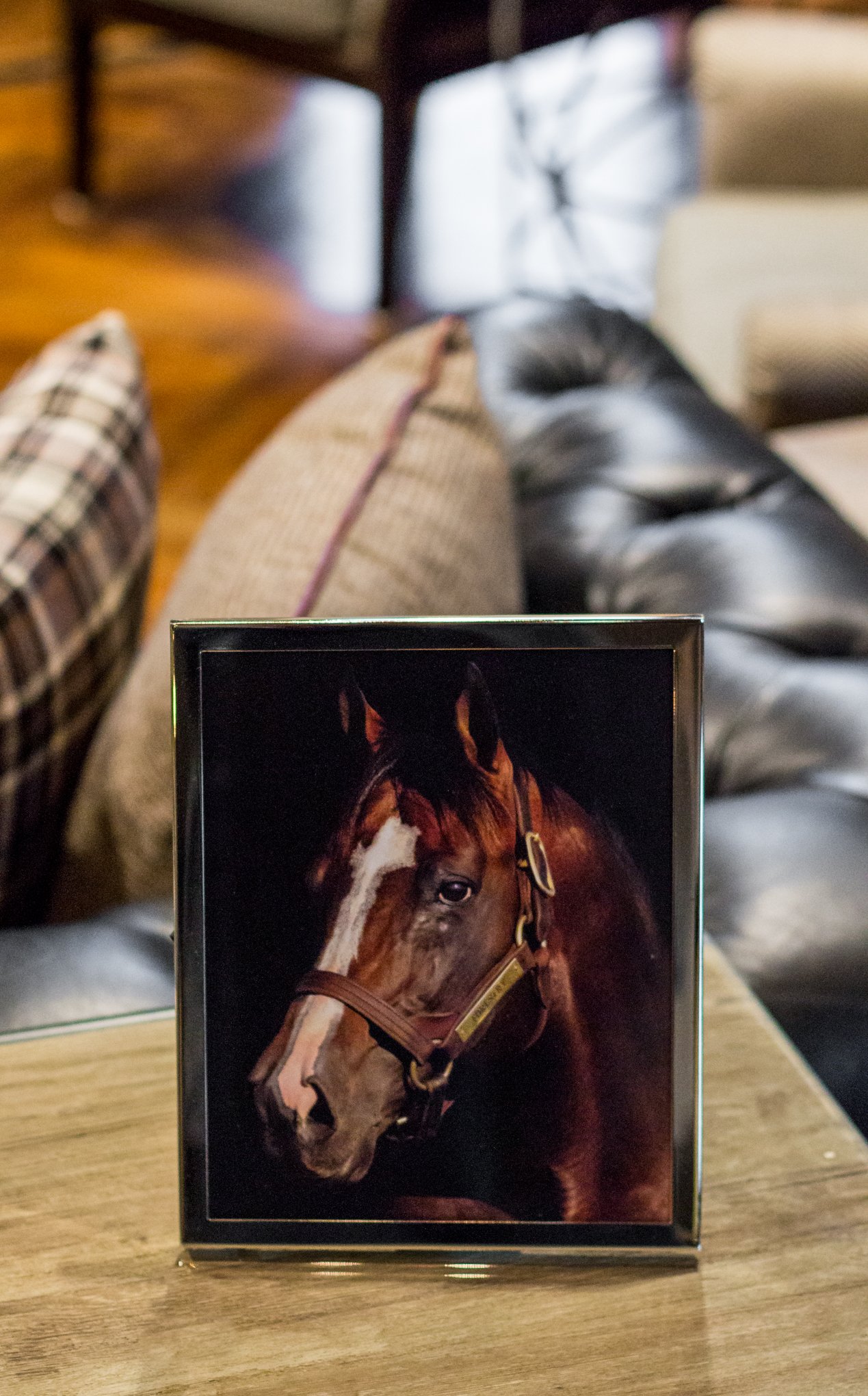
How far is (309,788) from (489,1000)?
0.07 metres

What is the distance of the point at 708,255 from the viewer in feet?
5.33

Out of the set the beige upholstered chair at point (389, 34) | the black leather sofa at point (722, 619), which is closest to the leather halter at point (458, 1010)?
the black leather sofa at point (722, 619)

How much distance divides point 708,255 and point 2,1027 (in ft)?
4.57

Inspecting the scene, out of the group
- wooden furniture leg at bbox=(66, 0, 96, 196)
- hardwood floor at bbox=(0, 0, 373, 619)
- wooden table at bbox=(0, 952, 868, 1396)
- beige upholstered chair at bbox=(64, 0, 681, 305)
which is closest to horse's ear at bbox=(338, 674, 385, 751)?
wooden table at bbox=(0, 952, 868, 1396)

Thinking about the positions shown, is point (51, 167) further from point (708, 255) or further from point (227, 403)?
point (708, 255)

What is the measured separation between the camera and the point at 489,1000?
1.23 ft

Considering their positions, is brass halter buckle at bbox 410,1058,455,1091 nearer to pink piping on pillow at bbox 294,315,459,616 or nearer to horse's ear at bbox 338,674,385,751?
horse's ear at bbox 338,674,385,751

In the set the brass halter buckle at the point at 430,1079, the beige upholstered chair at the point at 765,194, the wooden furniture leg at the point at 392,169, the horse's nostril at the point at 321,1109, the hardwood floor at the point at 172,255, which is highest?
the brass halter buckle at the point at 430,1079

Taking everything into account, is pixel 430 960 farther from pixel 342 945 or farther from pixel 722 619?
pixel 722 619

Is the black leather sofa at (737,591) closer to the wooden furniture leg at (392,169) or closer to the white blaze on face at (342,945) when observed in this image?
the white blaze on face at (342,945)

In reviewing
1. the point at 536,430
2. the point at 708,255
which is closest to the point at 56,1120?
the point at 536,430

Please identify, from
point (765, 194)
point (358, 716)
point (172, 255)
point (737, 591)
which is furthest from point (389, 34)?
point (358, 716)

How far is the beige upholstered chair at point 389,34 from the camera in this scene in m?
2.34

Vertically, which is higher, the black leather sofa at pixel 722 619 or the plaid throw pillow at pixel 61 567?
the plaid throw pillow at pixel 61 567
